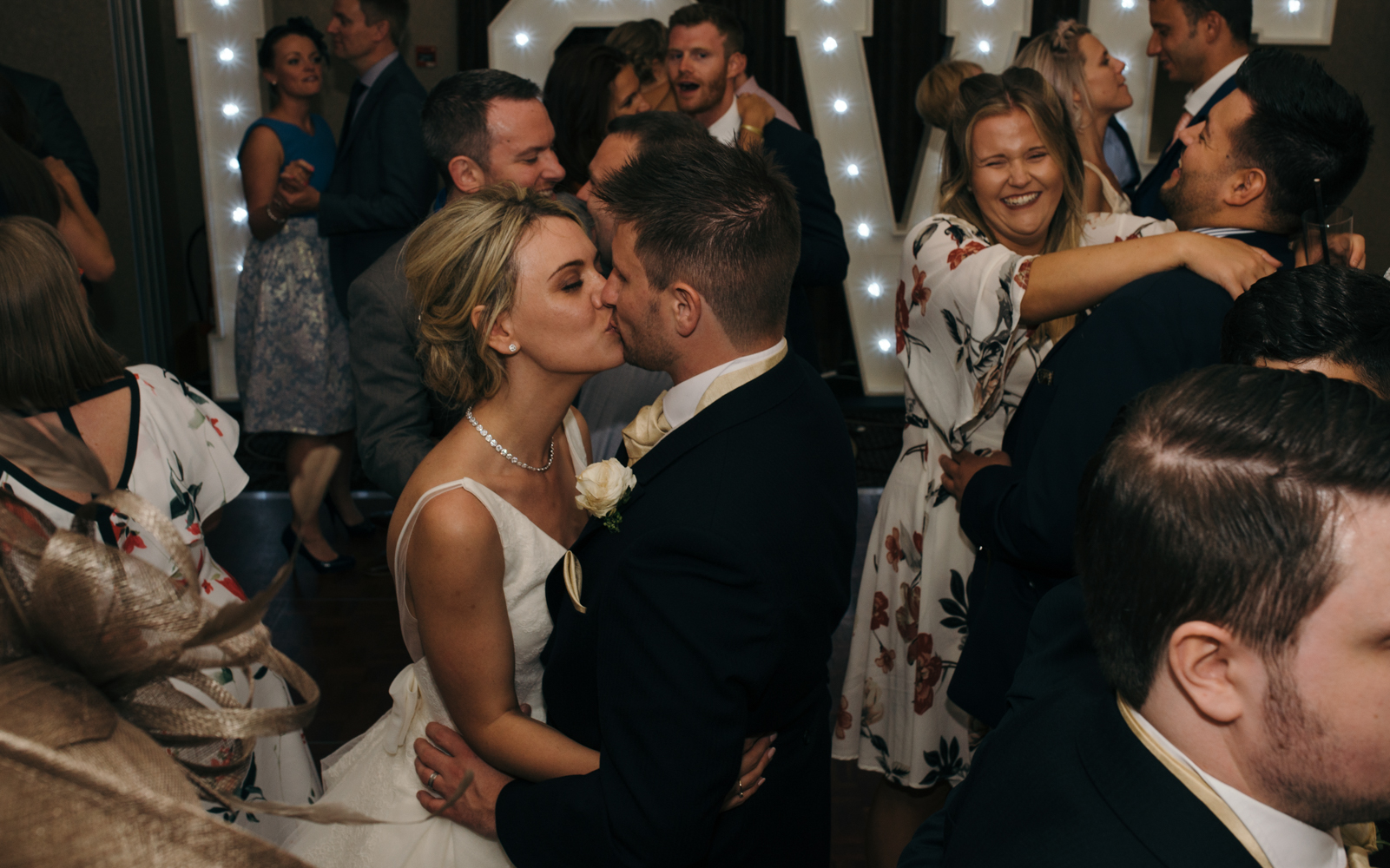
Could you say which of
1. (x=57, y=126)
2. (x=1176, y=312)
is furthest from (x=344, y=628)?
(x=1176, y=312)

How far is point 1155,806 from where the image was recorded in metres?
0.82

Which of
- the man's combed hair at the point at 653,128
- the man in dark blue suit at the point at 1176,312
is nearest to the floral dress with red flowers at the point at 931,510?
the man in dark blue suit at the point at 1176,312

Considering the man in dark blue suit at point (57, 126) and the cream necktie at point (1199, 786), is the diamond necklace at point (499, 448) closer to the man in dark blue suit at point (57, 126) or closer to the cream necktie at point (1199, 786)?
the cream necktie at point (1199, 786)

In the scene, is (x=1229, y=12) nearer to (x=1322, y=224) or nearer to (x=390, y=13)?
(x=1322, y=224)

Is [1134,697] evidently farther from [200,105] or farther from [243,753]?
[200,105]

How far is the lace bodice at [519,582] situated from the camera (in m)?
1.66

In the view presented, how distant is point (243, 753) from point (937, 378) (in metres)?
1.83

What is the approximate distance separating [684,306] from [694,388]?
126 mm

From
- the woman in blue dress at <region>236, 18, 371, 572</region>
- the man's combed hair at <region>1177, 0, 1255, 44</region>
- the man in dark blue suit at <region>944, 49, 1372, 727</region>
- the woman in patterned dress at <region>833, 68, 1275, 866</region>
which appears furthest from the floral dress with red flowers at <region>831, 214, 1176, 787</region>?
the woman in blue dress at <region>236, 18, 371, 572</region>

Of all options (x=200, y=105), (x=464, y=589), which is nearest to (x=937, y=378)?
(x=464, y=589)

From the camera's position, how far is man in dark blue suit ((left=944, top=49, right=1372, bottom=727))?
1643 mm

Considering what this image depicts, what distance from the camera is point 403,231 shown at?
3760 millimetres

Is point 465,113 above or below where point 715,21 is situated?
below

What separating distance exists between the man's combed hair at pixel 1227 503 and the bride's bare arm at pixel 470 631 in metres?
0.93
